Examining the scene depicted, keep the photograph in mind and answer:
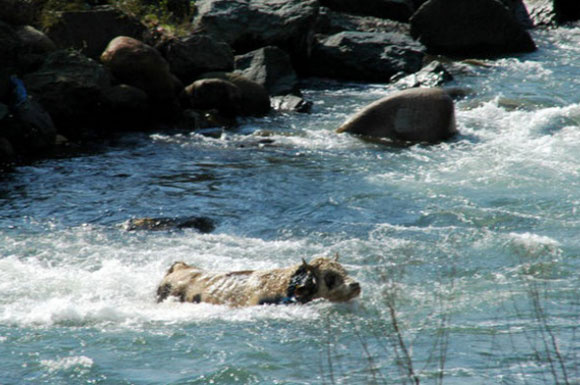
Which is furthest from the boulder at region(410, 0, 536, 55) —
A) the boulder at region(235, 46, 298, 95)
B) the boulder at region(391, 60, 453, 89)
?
the boulder at region(235, 46, 298, 95)

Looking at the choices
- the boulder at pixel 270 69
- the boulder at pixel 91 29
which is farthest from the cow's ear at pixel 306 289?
the boulder at pixel 270 69

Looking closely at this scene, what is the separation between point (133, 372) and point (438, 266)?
2955 millimetres

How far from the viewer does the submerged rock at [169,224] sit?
8.43m

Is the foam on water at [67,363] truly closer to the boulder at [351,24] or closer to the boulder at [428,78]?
the boulder at [428,78]

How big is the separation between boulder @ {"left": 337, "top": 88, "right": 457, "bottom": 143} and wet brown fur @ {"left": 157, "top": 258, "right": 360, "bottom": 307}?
6178mm

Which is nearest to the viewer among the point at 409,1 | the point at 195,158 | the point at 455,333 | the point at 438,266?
the point at 455,333

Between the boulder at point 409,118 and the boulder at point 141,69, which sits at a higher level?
the boulder at point 141,69

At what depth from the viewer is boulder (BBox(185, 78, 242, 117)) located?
13117 mm

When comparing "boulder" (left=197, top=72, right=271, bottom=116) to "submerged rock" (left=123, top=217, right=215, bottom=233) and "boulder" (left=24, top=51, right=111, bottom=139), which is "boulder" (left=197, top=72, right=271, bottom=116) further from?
"submerged rock" (left=123, top=217, right=215, bottom=233)

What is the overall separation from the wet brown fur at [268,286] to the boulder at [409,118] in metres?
6.18

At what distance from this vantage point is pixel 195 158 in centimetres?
1120

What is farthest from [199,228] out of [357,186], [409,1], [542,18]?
[542,18]

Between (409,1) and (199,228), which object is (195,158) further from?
(409,1)

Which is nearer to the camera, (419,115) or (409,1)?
(419,115)
